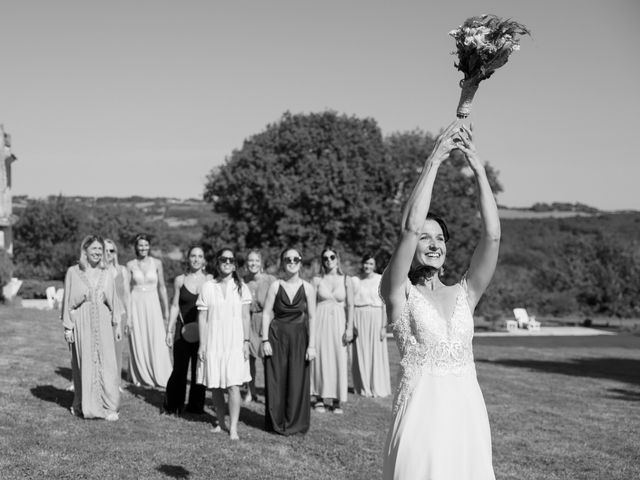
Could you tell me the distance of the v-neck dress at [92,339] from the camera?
10352mm

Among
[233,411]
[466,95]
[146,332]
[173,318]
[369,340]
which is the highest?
[466,95]

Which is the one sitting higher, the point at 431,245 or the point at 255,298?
the point at 431,245

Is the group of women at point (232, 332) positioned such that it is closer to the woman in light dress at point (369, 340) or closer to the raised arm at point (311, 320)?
the raised arm at point (311, 320)

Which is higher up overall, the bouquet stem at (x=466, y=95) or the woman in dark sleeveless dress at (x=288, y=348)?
the bouquet stem at (x=466, y=95)

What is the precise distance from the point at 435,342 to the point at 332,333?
8.81 m

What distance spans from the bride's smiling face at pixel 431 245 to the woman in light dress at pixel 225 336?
5.75 meters

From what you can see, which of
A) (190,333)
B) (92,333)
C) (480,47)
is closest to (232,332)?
(190,333)

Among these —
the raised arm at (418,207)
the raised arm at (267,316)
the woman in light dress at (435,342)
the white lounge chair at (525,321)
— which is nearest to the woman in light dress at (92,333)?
the raised arm at (267,316)

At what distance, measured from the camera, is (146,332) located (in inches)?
538

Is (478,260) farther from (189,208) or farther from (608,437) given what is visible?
(189,208)

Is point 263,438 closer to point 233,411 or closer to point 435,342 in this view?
point 233,411

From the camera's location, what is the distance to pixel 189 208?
419 feet

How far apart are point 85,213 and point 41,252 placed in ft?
26.2

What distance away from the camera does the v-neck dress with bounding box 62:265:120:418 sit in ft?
34.0
